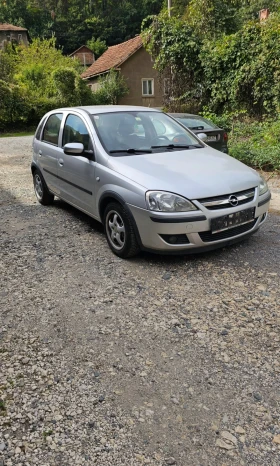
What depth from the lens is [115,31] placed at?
2864 inches

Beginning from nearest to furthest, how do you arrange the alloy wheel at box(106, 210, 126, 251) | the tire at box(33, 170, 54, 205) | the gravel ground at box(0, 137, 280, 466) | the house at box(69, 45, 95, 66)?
the gravel ground at box(0, 137, 280, 466), the alloy wheel at box(106, 210, 126, 251), the tire at box(33, 170, 54, 205), the house at box(69, 45, 95, 66)

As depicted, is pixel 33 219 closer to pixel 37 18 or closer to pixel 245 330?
pixel 245 330

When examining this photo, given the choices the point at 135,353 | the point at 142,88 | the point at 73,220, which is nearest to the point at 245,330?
the point at 135,353

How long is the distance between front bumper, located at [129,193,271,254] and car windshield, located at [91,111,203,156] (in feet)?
3.58

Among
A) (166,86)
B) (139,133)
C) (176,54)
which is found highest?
(176,54)

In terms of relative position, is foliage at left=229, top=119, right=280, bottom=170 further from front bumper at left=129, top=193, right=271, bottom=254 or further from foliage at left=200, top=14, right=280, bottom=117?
front bumper at left=129, top=193, right=271, bottom=254

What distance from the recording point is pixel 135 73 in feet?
114

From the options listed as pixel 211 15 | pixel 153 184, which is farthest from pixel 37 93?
pixel 153 184

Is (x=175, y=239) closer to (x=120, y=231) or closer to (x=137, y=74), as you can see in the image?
(x=120, y=231)

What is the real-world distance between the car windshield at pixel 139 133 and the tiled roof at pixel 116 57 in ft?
102

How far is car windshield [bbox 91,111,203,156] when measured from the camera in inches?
192

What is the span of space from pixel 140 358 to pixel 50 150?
4.21 metres

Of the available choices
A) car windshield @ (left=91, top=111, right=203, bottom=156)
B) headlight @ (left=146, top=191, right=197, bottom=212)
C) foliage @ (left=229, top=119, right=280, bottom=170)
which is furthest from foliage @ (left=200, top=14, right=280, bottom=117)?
headlight @ (left=146, top=191, right=197, bottom=212)

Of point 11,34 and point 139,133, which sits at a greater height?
point 11,34
